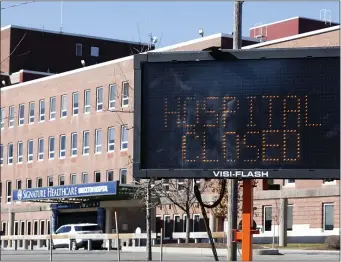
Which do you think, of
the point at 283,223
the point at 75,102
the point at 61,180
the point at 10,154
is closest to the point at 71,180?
the point at 61,180

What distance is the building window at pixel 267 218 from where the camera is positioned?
200 feet

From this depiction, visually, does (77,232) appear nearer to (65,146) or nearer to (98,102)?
(98,102)

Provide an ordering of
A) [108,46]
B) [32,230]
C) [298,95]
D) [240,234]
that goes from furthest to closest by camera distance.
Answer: [108,46]
[32,230]
[240,234]
[298,95]

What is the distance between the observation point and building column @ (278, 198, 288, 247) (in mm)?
57606

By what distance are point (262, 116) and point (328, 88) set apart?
46.1 inches

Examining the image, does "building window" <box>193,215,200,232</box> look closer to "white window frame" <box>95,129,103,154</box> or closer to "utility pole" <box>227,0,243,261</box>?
"white window frame" <box>95,129,103,154</box>

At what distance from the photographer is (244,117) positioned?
1633cm

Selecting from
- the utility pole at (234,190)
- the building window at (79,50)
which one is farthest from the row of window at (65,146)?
the utility pole at (234,190)

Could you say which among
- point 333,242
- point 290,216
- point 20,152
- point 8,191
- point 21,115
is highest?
point 21,115

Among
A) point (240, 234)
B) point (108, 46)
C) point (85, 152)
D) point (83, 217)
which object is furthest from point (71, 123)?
point (240, 234)

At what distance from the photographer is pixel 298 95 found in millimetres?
16203

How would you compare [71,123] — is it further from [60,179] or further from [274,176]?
[274,176]
